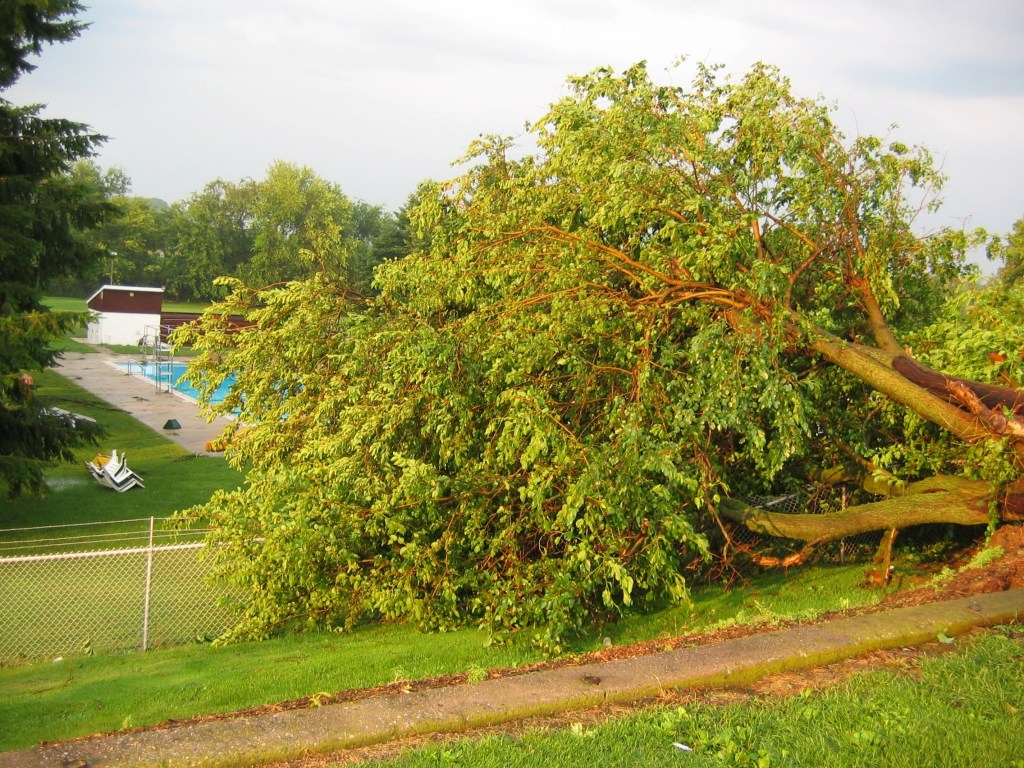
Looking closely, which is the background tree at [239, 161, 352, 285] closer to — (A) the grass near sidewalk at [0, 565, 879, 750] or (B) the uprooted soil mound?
(A) the grass near sidewalk at [0, 565, 879, 750]

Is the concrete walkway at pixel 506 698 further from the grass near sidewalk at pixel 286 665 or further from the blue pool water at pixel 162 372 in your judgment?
the blue pool water at pixel 162 372

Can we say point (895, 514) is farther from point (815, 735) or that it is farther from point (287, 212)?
point (287, 212)

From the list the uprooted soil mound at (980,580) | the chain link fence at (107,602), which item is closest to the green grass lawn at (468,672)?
the chain link fence at (107,602)

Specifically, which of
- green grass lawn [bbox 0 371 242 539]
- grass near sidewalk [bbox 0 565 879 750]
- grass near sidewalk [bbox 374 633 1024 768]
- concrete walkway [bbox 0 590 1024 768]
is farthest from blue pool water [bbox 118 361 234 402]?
grass near sidewalk [bbox 374 633 1024 768]

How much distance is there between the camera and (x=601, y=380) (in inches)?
322

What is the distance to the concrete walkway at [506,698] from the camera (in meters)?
3.66

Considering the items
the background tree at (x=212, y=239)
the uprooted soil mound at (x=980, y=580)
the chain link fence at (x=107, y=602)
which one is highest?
the background tree at (x=212, y=239)

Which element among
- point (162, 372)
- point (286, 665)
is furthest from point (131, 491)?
point (162, 372)

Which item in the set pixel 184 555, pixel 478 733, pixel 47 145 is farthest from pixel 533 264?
pixel 47 145

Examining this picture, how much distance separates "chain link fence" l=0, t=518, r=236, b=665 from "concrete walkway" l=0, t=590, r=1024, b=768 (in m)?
5.48

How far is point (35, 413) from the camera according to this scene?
49.1 ft

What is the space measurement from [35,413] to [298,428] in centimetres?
687

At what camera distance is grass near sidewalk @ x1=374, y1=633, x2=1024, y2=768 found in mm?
3453

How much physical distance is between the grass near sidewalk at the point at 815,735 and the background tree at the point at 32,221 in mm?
11516
